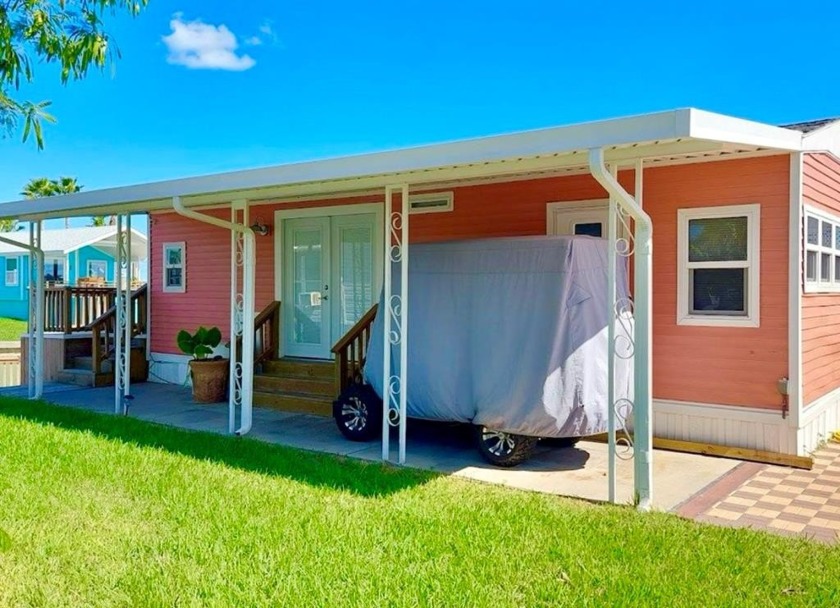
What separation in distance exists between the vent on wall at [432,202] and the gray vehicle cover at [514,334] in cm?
184

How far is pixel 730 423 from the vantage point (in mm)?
6363

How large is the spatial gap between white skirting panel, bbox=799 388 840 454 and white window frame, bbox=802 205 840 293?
1.08 m

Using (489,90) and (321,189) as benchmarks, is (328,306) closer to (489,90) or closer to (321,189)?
(321,189)

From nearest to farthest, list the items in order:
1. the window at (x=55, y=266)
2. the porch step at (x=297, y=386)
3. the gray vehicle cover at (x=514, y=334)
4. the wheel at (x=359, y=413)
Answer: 1. the gray vehicle cover at (x=514, y=334)
2. the wheel at (x=359, y=413)
3. the porch step at (x=297, y=386)
4. the window at (x=55, y=266)

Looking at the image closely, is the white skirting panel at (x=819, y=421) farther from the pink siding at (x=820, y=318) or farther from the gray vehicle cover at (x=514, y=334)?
the gray vehicle cover at (x=514, y=334)

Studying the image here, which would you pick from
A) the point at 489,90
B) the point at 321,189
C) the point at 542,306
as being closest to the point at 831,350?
the point at 542,306

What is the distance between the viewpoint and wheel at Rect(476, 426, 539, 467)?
5801 mm

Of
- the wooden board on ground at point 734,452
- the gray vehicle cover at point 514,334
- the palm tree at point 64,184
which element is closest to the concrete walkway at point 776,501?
the wooden board on ground at point 734,452

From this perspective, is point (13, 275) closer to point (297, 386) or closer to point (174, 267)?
point (174, 267)

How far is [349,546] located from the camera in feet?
12.8

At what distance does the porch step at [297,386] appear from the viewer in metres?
8.34

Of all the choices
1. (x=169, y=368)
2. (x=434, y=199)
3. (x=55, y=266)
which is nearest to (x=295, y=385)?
(x=434, y=199)

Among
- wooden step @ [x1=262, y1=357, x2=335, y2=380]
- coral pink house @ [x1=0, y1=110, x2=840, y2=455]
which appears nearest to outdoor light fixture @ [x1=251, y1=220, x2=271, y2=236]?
wooden step @ [x1=262, y1=357, x2=335, y2=380]

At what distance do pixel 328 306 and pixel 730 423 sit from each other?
5190 millimetres
